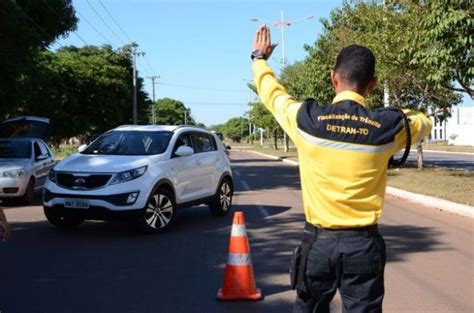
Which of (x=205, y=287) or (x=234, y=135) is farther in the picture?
(x=234, y=135)

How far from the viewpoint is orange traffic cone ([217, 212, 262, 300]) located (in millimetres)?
5914

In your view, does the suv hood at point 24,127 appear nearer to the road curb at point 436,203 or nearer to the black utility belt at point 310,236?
the road curb at point 436,203

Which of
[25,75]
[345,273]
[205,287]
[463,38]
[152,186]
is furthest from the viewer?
[25,75]

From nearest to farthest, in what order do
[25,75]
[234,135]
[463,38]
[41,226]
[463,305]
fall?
[463,305] < [41,226] < [463,38] < [25,75] < [234,135]

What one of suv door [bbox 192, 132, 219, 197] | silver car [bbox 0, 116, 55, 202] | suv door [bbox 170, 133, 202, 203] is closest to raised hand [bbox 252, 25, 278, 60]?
suv door [bbox 170, 133, 202, 203]

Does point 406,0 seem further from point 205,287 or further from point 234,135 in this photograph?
point 234,135

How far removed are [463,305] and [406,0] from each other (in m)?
14.6

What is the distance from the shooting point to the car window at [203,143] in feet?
38.3

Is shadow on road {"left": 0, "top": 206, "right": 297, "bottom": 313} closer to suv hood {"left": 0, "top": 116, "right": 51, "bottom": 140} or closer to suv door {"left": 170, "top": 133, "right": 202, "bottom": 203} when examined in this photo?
suv door {"left": 170, "top": 133, "right": 202, "bottom": 203}

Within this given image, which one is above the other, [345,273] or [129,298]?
[345,273]

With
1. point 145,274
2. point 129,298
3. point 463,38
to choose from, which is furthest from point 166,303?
point 463,38

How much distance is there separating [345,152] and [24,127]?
699 inches

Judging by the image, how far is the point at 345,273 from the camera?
292cm

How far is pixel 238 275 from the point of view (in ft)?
Result: 19.4
